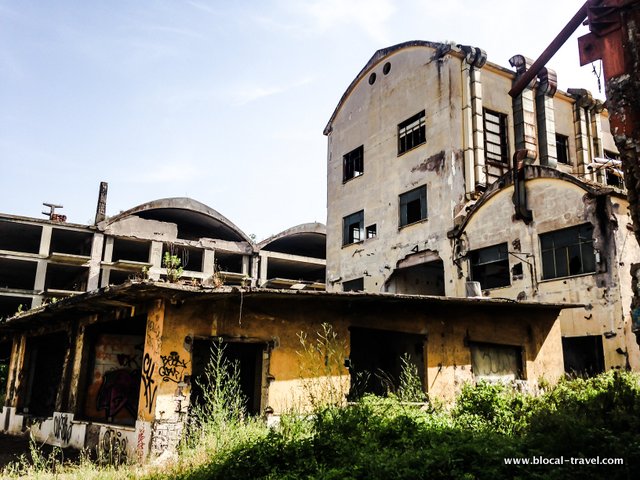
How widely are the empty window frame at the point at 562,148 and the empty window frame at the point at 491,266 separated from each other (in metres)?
6.89

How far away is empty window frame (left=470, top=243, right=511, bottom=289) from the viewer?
1723cm

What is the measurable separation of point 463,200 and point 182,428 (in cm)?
1283

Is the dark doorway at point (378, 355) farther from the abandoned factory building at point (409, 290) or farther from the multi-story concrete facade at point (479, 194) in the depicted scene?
the multi-story concrete facade at point (479, 194)

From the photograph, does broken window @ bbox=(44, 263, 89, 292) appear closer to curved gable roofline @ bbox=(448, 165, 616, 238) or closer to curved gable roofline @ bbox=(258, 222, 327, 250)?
curved gable roofline @ bbox=(258, 222, 327, 250)

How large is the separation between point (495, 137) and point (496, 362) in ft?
33.2

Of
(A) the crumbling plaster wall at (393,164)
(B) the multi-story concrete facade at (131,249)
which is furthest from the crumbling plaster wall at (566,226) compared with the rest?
(B) the multi-story concrete facade at (131,249)

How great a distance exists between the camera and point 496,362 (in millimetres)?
13422

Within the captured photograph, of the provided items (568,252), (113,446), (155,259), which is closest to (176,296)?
(113,446)

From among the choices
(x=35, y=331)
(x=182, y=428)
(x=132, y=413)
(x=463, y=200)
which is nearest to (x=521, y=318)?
(x=463, y=200)

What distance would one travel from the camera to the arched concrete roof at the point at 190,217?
3388 cm

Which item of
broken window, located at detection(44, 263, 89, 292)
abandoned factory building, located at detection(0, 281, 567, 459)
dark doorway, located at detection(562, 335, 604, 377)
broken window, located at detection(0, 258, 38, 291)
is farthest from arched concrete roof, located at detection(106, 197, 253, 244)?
dark doorway, located at detection(562, 335, 604, 377)

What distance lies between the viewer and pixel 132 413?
46.9 feet

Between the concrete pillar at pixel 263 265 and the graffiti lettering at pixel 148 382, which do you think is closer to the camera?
the graffiti lettering at pixel 148 382

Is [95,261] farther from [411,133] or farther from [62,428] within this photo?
[62,428]
